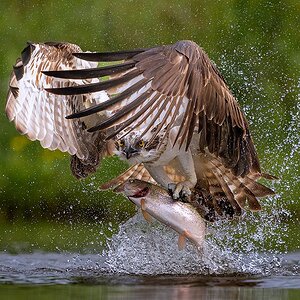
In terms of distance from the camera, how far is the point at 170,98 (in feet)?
31.3

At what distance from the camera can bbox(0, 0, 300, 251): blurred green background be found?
13.7 meters

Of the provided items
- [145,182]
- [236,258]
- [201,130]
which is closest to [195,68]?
[201,130]

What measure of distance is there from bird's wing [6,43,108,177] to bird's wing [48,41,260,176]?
28.2 inches

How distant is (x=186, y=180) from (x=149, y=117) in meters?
1.25

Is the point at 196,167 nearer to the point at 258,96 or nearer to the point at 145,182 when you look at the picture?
the point at 145,182

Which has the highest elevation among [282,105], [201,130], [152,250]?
[282,105]

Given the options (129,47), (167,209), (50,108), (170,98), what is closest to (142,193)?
(167,209)

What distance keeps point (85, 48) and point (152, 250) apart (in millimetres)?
3738

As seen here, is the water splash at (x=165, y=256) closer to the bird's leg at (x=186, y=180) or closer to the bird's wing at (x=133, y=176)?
the bird's wing at (x=133, y=176)

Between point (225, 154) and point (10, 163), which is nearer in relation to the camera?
point (225, 154)

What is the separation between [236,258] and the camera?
11.4 meters

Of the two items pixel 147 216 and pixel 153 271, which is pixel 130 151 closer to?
pixel 147 216

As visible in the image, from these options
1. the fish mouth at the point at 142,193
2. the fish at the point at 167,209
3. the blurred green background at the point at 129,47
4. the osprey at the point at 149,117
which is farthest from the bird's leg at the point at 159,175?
the blurred green background at the point at 129,47

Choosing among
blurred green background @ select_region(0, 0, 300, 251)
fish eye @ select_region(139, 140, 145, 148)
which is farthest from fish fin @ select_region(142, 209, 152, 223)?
blurred green background @ select_region(0, 0, 300, 251)
